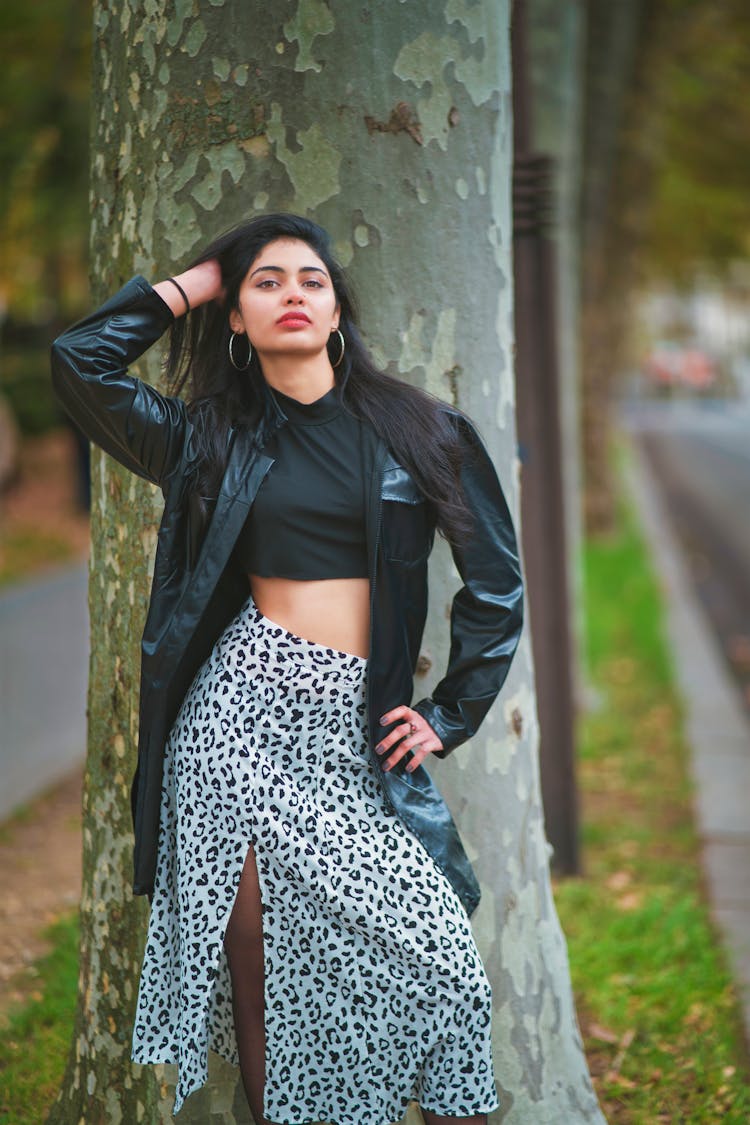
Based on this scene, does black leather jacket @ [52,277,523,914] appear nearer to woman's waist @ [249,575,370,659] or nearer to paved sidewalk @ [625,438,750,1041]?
woman's waist @ [249,575,370,659]

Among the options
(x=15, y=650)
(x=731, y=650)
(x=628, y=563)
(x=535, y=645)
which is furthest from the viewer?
(x=628, y=563)

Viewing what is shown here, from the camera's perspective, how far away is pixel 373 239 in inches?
115

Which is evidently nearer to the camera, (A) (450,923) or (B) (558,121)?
(A) (450,923)

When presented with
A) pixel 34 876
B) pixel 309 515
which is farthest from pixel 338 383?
pixel 34 876

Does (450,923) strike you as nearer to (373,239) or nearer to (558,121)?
(373,239)

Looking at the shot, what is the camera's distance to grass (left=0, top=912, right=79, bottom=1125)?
362 centimetres

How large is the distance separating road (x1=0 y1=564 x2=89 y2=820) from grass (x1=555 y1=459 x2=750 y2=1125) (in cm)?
283

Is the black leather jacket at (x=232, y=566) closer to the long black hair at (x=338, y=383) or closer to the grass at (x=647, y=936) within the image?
the long black hair at (x=338, y=383)

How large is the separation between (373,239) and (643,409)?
5864cm

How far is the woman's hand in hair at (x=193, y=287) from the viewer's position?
264 cm

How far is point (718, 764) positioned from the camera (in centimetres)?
705

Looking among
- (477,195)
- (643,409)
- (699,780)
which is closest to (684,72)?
(699,780)

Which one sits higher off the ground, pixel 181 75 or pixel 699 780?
pixel 181 75

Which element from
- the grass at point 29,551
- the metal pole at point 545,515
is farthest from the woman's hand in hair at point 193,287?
the grass at point 29,551
